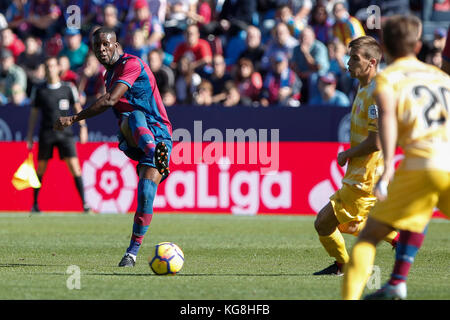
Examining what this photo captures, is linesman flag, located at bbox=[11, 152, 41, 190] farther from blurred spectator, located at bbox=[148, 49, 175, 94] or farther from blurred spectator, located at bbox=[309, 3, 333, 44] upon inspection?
blurred spectator, located at bbox=[309, 3, 333, 44]

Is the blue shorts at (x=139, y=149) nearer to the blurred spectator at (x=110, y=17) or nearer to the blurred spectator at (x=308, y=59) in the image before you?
the blurred spectator at (x=308, y=59)

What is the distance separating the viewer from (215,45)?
Result: 20312 millimetres

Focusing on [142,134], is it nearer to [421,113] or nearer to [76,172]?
[421,113]

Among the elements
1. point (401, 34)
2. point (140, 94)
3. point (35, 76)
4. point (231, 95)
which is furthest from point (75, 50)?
point (401, 34)

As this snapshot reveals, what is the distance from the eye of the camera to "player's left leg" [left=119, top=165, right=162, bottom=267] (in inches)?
363

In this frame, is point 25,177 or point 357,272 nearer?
point 357,272

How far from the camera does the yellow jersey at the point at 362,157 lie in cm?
821

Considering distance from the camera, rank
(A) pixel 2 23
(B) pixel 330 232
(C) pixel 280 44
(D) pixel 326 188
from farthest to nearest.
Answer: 1. (A) pixel 2 23
2. (C) pixel 280 44
3. (D) pixel 326 188
4. (B) pixel 330 232

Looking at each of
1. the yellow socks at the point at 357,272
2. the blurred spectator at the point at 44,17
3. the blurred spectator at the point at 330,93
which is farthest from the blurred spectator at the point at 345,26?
the yellow socks at the point at 357,272

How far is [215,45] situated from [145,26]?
1590 millimetres

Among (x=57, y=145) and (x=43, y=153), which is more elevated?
(x=57, y=145)

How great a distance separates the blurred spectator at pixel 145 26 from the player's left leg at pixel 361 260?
14.0 meters

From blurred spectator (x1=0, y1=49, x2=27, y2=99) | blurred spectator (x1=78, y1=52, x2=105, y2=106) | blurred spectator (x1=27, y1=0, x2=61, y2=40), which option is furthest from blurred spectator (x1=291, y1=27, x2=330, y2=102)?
blurred spectator (x1=27, y1=0, x2=61, y2=40)
